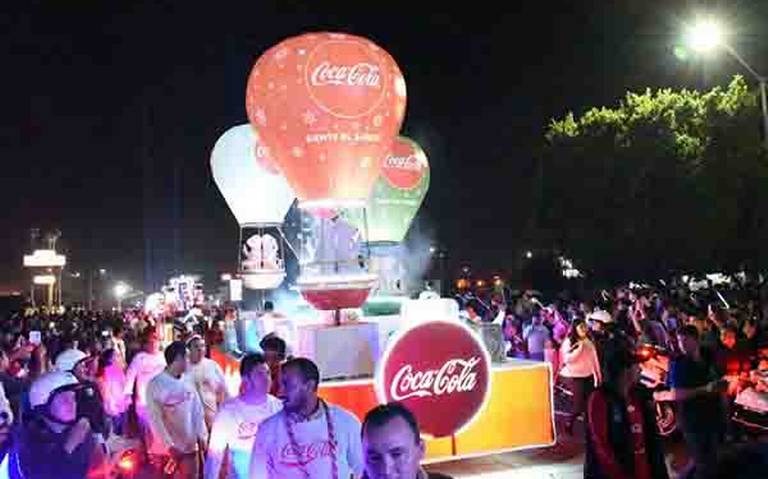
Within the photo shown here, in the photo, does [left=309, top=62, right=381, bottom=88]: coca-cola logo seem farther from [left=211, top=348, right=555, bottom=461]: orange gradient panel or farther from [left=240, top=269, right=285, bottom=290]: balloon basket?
[left=240, top=269, right=285, bottom=290]: balloon basket

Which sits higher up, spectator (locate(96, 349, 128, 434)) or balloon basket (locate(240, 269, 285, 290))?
balloon basket (locate(240, 269, 285, 290))

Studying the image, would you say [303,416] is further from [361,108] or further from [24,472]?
[361,108]

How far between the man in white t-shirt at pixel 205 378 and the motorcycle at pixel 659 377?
5.24 metres

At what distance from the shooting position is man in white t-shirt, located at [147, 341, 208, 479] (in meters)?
7.28

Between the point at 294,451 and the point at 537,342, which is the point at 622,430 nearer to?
the point at 294,451

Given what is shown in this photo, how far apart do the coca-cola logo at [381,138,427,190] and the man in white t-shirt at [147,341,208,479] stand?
1253 centimetres

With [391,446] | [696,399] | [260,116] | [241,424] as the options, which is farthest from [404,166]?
[391,446]

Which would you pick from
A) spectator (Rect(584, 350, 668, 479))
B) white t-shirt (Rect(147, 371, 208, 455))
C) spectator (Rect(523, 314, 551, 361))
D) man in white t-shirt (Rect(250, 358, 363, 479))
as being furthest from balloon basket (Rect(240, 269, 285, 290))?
man in white t-shirt (Rect(250, 358, 363, 479))

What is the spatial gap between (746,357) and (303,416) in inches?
271

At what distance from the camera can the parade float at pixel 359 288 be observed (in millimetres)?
9484

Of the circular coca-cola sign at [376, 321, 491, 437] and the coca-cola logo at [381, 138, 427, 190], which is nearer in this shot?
the circular coca-cola sign at [376, 321, 491, 437]

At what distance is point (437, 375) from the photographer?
31.0 ft

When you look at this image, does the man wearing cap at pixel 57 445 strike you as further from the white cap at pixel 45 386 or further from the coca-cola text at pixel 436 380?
the coca-cola text at pixel 436 380

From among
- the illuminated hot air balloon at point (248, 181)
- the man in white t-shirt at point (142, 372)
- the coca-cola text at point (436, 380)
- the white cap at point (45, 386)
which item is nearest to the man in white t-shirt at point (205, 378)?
the man in white t-shirt at point (142, 372)
